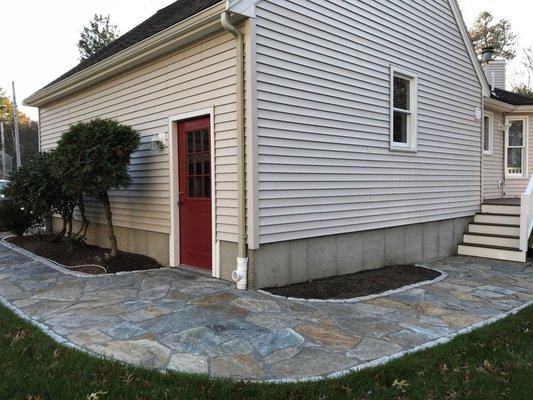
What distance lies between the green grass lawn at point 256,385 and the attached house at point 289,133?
2.39 m

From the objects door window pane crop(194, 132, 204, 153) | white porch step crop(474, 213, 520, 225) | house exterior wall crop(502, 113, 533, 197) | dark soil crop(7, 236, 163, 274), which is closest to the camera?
door window pane crop(194, 132, 204, 153)

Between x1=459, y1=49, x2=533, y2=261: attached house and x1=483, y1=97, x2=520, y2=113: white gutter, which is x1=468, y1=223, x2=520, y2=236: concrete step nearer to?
x1=459, y1=49, x2=533, y2=261: attached house

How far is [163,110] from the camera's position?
266 inches

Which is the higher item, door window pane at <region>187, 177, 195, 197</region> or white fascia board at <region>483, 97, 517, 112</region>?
white fascia board at <region>483, 97, 517, 112</region>

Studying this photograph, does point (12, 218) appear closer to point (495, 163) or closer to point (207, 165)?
point (207, 165)

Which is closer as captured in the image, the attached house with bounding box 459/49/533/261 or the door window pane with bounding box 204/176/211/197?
the door window pane with bounding box 204/176/211/197

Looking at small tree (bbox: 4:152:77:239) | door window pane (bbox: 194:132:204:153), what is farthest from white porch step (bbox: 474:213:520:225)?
small tree (bbox: 4:152:77:239)

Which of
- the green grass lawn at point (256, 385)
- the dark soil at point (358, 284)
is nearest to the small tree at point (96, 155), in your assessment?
the dark soil at point (358, 284)

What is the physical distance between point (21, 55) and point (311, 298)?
3639 centimetres

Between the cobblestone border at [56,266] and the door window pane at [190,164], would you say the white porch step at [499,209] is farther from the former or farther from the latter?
the cobblestone border at [56,266]

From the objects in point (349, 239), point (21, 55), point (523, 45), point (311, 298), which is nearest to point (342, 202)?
point (349, 239)

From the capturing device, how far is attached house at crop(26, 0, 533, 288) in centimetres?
536

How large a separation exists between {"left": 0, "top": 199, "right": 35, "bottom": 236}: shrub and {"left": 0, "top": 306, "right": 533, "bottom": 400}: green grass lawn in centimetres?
760

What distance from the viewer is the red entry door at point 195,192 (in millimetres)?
6129
